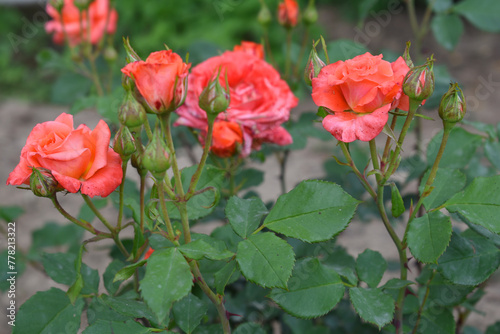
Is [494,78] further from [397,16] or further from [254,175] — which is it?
[254,175]

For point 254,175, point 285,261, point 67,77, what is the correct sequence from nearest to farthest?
point 285,261, point 254,175, point 67,77

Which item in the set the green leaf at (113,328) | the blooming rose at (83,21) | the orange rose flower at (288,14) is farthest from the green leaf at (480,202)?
the blooming rose at (83,21)

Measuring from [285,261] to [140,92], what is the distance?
238mm

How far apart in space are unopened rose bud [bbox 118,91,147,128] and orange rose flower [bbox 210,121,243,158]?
23 cm

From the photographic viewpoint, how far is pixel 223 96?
1.82ft

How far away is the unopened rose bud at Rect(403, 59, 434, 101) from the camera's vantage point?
533 mm

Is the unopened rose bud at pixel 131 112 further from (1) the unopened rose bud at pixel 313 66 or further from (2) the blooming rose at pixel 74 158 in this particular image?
(1) the unopened rose bud at pixel 313 66

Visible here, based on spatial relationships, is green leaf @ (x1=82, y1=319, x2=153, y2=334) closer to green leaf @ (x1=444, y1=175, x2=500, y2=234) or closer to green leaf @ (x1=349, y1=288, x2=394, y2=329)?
green leaf @ (x1=349, y1=288, x2=394, y2=329)

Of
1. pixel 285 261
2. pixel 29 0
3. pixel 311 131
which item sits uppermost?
pixel 285 261

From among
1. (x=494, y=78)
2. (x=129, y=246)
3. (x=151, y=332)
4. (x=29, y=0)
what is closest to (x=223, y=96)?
(x=151, y=332)

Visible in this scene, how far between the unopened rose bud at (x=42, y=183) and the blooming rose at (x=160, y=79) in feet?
0.48

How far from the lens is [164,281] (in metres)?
0.49

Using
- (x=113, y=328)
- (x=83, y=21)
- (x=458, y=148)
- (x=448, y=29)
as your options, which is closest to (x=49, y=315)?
(x=113, y=328)

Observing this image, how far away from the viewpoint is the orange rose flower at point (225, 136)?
2.47 feet
